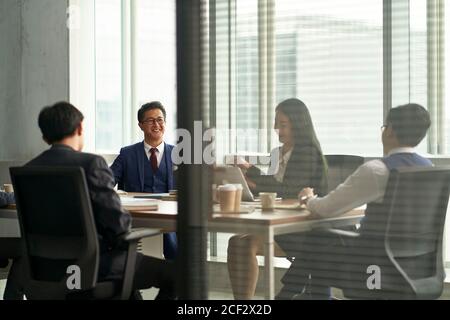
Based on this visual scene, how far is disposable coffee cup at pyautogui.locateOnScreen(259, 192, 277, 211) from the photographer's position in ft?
8.09

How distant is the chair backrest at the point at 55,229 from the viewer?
271 cm

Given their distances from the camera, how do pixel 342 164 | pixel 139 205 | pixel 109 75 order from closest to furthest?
pixel 342 164 → pixel 139 205 → pixel 109 75

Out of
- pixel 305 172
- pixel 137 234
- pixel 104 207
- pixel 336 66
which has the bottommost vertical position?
pixel 137 234

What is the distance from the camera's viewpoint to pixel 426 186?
86.3 inches

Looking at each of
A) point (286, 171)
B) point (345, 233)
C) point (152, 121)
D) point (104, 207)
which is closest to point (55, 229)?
point (104, 207)

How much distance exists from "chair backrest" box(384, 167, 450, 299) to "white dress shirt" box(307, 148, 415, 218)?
0.03 meters

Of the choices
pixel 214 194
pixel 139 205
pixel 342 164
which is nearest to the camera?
pixel 342 164

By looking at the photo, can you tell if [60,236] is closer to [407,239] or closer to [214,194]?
[214,194]

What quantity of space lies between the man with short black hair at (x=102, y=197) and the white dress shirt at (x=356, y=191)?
2.23 ft

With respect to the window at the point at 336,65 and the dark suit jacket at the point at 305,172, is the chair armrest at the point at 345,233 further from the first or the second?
the window at the point at 336,65

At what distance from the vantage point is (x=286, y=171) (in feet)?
7.52

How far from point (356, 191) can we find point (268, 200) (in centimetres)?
35
